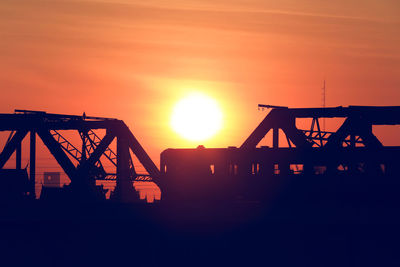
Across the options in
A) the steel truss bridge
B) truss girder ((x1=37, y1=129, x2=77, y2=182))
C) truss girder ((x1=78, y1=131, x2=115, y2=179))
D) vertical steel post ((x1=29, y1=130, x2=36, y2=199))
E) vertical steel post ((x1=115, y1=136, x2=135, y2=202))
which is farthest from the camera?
vertical steel post ((x1=29, y1=130, x2=36, y2=199))

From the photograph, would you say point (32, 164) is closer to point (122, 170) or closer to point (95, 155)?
point (95, 155)

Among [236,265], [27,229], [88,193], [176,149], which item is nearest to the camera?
[236,265]

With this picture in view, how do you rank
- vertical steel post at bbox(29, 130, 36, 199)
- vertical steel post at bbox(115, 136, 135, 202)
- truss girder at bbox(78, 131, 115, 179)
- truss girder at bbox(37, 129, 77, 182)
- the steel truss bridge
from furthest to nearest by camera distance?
vertical steel post at bbox(29, 130, 36, 199) < vertical steel post at bbox(115, 136, 135, 202) < truss girder at bbox(37, 129, 77, 182) < truss girder at bbox(78, 131, 115, 179) < the steel truss bridge

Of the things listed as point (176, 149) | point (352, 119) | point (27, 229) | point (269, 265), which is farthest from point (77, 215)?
point (352, 119)

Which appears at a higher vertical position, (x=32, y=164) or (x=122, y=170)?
(x=32, y=164)

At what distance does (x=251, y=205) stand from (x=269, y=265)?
574 cm

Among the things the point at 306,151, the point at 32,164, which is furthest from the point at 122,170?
the point at 306,151

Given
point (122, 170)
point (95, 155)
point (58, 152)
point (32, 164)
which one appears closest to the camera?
point (95, 155)

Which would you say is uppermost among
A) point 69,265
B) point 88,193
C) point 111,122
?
point 111,122

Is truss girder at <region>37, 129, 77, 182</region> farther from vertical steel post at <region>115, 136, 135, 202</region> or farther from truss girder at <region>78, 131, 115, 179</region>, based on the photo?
vertical steel post at <region>115, 136, 135, 202</region>

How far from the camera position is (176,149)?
70.6 meters

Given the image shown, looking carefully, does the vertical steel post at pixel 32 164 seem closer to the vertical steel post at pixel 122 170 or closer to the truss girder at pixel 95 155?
the truss girder at pixel 95 155

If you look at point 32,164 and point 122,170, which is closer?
point 32,164

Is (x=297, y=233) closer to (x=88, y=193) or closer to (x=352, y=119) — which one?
(x=352, y=119)
